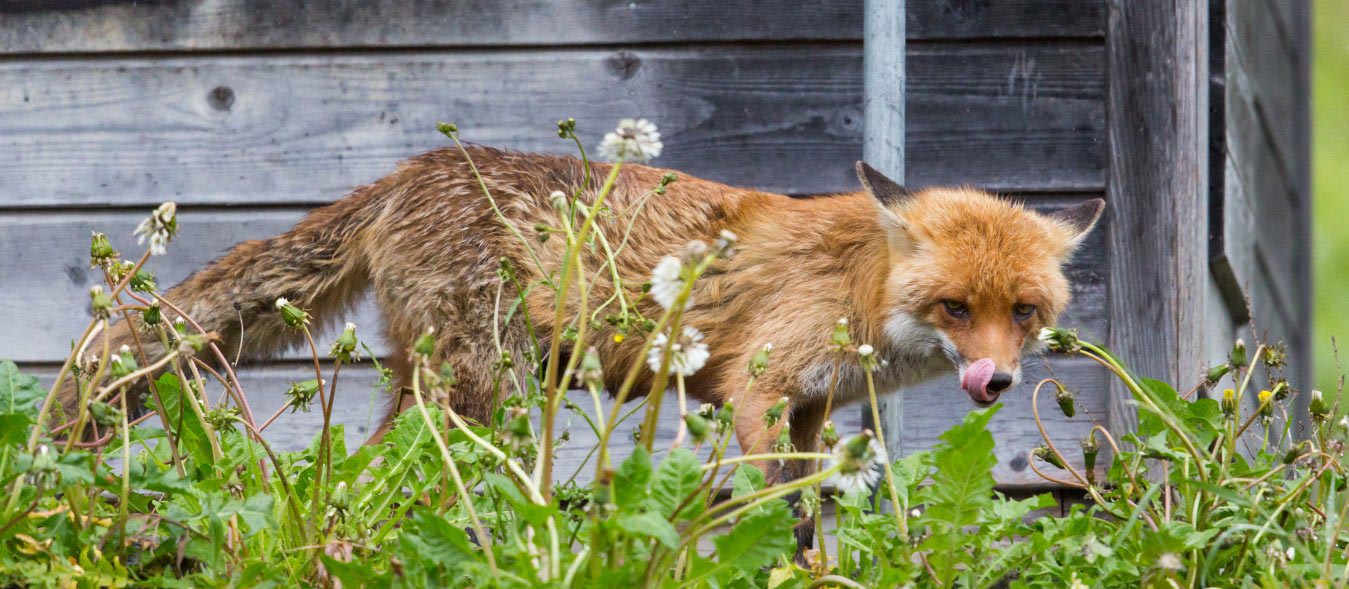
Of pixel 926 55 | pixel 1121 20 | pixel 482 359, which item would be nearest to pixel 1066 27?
pixel 1121 20

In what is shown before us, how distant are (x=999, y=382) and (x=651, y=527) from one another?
7.01ft

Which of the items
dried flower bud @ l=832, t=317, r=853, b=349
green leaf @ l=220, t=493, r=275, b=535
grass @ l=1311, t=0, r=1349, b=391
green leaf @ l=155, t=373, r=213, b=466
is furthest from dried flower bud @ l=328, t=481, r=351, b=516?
grass @ l=1311, t=0, r=1349, b=391

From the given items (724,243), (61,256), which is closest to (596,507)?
(724,243)

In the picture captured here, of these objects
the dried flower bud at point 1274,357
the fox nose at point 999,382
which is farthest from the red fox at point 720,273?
the dried flower bud at point 1274,357

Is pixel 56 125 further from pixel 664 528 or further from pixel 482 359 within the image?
pixel 664 528

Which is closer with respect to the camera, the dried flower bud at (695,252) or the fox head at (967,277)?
the dried flower bud at (695,252)

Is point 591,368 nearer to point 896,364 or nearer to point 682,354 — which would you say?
point 682,354

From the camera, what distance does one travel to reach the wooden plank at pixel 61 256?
16.6 feet

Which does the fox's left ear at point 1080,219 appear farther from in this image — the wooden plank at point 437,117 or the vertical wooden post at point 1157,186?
the wooden plank at point 437,117

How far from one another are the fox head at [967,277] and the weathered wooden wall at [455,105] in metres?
0.86

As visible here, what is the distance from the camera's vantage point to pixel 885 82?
410 cm

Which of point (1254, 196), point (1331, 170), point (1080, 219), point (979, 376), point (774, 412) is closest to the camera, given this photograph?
point (774, 412)

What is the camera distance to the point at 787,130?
16.4ft

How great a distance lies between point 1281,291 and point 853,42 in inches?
189
